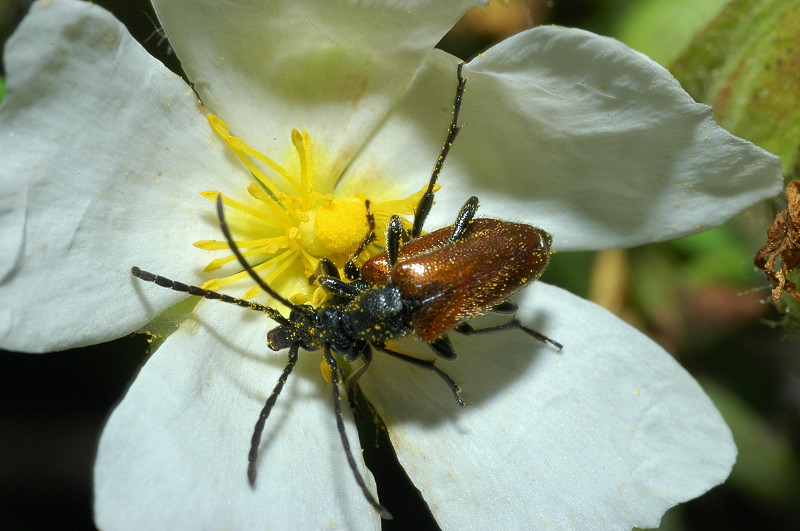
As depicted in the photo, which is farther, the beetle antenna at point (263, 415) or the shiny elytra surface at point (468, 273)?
the shiny elytra surface at point (468, 273)

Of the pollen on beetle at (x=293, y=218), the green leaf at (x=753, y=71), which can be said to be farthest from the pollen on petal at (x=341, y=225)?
the green leaf at (x=753, y=71)

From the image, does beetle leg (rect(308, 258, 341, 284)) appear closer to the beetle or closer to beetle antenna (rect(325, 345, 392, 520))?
the beetle

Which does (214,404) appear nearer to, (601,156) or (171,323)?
(171,323)

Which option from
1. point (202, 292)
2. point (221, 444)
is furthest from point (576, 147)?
point (221, 444)

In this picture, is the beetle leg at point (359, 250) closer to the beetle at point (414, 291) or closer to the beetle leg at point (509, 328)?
the beetle at point (414, 291)

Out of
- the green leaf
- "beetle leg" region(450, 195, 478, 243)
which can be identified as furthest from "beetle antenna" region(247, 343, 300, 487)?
the green leaf

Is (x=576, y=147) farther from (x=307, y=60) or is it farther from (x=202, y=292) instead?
(x=202, y=292)
